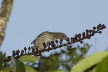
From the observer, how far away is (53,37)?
3086mm

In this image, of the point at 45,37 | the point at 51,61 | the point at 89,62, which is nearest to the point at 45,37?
the point at 45,37

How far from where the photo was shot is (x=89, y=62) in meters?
1.10

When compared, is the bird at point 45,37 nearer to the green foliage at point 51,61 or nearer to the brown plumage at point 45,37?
the brown plumage at point 45,37

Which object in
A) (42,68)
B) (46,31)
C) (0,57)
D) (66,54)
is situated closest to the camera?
(42,68)

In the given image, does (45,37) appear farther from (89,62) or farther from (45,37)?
(89,62)

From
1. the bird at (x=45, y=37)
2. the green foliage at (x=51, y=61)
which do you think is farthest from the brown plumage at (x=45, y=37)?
the green foliage at (x=51, y=61)

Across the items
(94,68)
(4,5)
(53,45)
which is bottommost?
(94,68)

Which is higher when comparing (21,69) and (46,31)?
(46,31)

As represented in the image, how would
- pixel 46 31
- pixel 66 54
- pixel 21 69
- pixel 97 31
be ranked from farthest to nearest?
1. pixel 46 31
2. pixel 97 31
3. pixel 66 54
4. pixel 21 69

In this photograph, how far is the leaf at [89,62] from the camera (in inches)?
43.2

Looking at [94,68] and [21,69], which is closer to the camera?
[94,68]

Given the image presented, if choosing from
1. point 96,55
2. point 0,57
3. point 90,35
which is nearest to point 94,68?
point 96,55

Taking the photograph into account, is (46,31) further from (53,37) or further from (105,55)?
(105,55)

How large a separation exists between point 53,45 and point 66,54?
16 centimetres
